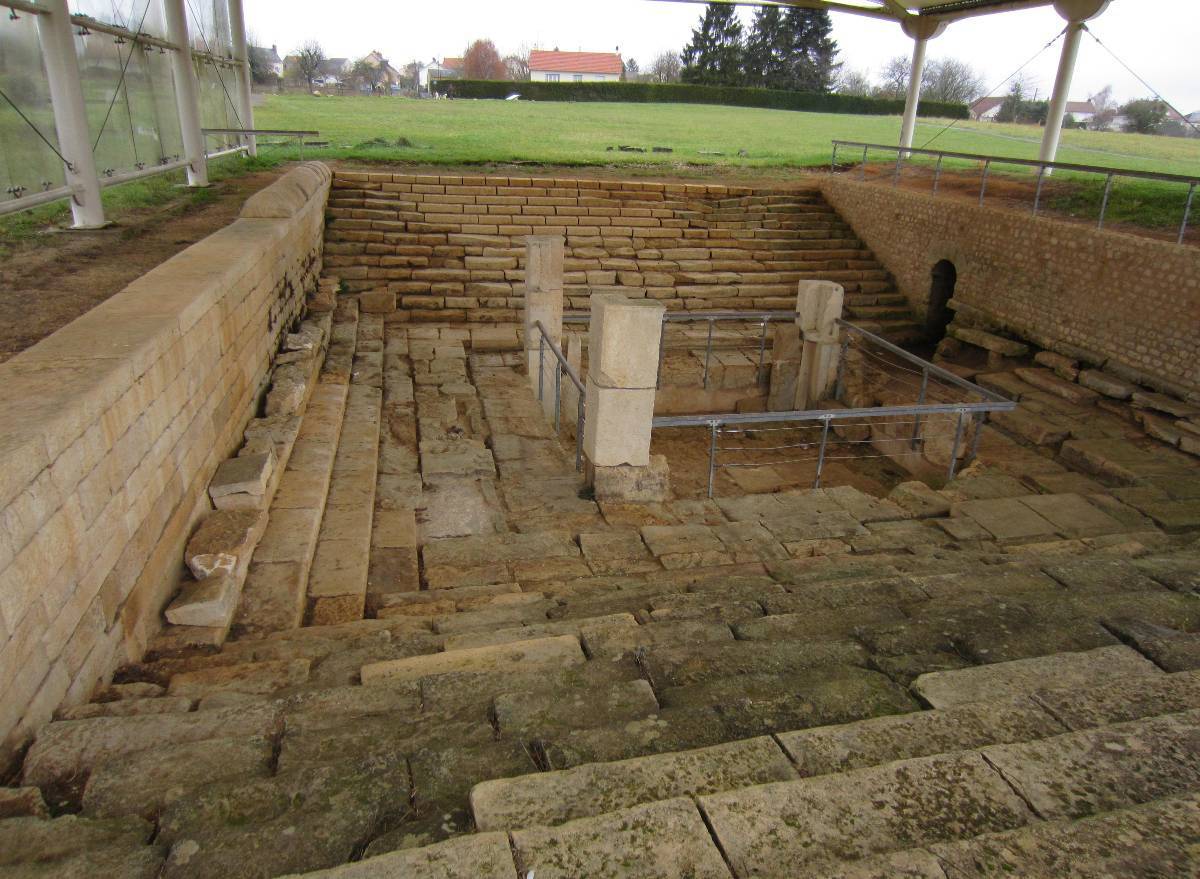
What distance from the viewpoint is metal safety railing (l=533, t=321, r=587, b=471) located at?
7.43 m

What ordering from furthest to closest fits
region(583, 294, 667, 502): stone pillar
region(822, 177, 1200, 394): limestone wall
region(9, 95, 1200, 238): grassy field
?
1. region(9, 95, 1200, 238): grassy field
2. region(822, 177, 1200, 394): limestone wall
3. region(583, 294, 667, 502): stone pillar

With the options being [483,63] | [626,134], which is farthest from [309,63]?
[626,134]

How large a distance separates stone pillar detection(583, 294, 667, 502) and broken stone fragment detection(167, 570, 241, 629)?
10.7ft

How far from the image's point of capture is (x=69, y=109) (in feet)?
26.0

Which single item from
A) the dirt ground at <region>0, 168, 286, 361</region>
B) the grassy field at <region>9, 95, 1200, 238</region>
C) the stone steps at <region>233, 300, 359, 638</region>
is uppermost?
the grassy field at <region>9, 95, 1200, 238</region>

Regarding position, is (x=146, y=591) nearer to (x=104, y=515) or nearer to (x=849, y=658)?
(x=104, y=515)

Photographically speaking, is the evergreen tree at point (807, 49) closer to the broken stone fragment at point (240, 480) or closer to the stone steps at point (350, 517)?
the stone steps at point (350, 517)

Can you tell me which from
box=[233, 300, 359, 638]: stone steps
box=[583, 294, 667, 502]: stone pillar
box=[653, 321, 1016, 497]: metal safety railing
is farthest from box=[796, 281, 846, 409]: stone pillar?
box=[233, 300, 359, 638]: stone steps

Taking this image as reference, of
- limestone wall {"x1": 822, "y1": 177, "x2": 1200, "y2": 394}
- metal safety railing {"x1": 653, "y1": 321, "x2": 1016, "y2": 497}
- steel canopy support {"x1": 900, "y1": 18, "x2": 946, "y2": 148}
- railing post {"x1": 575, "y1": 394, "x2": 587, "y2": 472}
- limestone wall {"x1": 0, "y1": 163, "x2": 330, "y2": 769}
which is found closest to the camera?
limestone wall {"x1": 0, "y1": 163, "x2": 330, "y2": 769}

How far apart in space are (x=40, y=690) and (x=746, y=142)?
25.8m

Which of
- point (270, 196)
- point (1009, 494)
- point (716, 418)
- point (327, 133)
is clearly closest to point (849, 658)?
point (716, 418)

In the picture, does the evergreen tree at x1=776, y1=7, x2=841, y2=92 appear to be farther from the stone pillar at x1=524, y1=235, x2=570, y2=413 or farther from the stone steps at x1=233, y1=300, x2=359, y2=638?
the stone steps at x1=233, y1=300, x2=359, y2=638

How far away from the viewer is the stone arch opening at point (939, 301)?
1386 centimetres

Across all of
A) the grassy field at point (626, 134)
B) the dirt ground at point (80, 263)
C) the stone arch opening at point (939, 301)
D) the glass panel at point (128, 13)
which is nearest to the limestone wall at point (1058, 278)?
the stone arch opening at point (939, 301)
